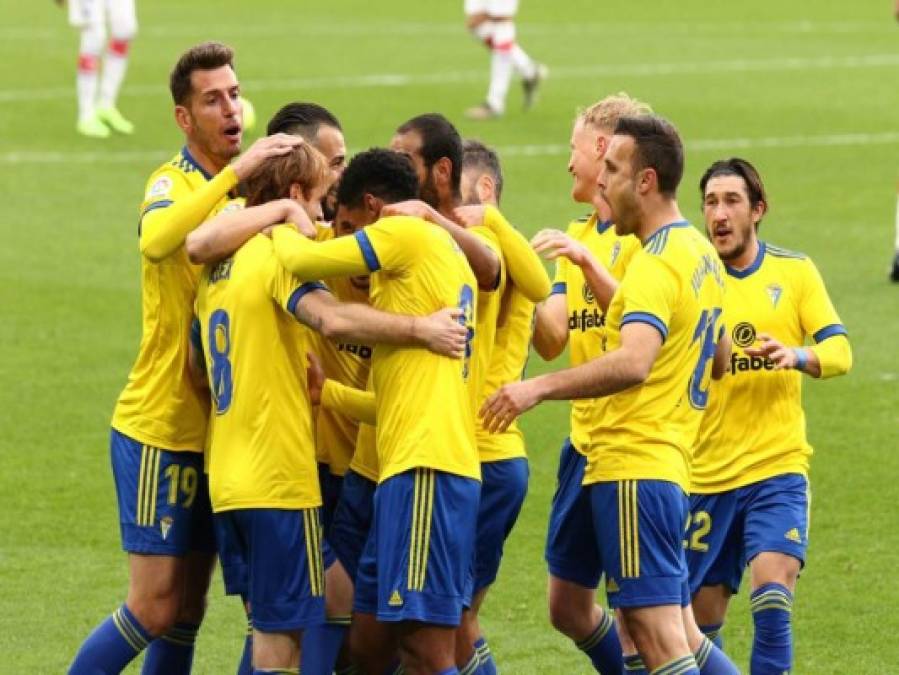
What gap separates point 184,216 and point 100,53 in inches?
608

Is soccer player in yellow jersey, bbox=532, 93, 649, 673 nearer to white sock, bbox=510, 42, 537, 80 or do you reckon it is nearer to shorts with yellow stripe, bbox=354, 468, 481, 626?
shorts with yellow stripe, bbox=354, 468, 481, 626

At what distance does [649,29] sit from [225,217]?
25.2 metres

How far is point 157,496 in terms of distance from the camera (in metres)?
7.88

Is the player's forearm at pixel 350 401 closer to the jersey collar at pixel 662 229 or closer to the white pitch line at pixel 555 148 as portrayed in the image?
the jersey collar at pixel 662 229

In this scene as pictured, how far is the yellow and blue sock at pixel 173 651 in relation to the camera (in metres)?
8.25

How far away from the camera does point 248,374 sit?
24.0ft

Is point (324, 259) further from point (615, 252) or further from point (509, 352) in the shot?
point (615, 252)

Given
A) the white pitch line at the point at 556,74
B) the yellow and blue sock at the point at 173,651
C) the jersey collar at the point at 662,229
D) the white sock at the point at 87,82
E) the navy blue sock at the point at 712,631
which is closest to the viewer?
the jersey collar at the point at 662,229

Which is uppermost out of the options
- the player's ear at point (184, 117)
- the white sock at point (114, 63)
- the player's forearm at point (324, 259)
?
the white sock at point (114, 63)

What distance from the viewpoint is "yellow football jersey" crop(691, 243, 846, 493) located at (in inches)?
339

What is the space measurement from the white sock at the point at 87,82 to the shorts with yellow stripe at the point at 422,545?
15.6 metres

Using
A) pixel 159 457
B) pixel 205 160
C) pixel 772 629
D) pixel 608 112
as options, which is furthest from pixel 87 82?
pixel 772 629

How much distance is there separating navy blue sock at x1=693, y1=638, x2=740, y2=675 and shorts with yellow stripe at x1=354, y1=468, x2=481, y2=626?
1.04 m

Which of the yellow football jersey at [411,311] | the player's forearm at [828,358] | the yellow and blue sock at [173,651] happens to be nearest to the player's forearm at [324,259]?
the yellow football jersey at [411,311]
